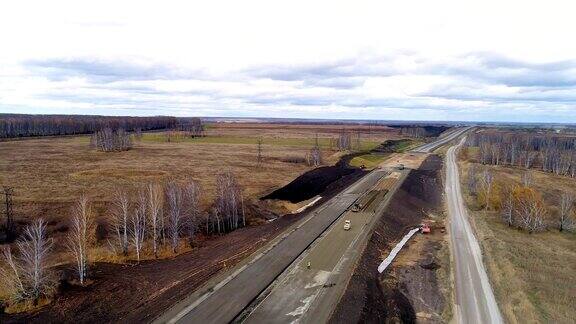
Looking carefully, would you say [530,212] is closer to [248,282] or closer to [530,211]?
[530,211]

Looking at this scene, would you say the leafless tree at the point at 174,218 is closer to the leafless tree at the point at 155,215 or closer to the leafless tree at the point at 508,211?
the leafless tree at the point at 155,215

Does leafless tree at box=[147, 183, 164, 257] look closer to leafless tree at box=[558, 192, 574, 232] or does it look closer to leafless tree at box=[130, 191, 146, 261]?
leafless tree at box=[130, 191, 146, 261]

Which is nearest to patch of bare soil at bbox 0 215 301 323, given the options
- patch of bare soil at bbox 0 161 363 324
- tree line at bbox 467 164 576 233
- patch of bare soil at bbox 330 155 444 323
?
patch of bare soil at bbox 0 161 363 324

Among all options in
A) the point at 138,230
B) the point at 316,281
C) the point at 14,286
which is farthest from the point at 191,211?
the point at 316,281

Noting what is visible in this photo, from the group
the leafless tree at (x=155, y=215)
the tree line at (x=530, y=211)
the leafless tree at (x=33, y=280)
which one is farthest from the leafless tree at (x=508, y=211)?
the leafless tree at (x=33, y=280)

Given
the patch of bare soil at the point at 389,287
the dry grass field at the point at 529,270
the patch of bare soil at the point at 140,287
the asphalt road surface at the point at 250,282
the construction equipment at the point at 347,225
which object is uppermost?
the construction equipment at the point at 347,225

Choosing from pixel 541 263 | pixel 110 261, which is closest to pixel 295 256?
pixel 110 261
